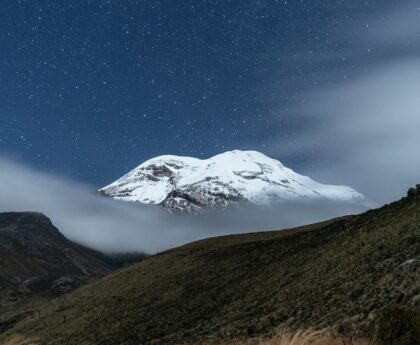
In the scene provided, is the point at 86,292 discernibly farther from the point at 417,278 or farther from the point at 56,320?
the point at 417,278

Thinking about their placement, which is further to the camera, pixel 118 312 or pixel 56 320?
pixel 56 320

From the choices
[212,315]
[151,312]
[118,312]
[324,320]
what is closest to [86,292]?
[118,312]

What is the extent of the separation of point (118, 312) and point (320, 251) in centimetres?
2391

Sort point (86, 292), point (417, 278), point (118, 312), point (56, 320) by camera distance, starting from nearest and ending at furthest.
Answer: point (417, 278), point (118, 312), point (56, 320), point (86, 292)

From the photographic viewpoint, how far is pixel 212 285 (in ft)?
175

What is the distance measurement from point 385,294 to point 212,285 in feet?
102

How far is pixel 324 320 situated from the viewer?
82.8ft

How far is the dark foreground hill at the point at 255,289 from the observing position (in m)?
26.6

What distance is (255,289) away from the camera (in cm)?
4388

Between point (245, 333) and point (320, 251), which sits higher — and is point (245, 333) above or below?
below

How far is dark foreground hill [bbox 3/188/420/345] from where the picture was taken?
2662 centimetres

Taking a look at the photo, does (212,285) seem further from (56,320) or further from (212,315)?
(56,320)

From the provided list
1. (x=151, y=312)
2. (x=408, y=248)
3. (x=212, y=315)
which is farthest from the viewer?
(x=151, y=312)

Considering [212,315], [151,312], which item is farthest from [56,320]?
[212,315]
